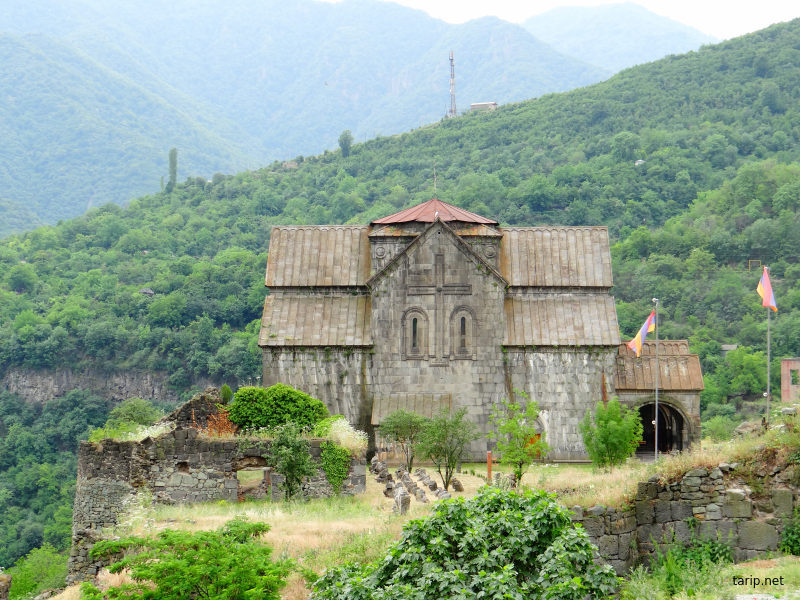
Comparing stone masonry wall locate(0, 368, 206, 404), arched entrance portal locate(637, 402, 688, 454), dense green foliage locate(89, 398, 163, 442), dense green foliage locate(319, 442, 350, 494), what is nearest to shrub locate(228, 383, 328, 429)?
dense green foliage locate(89, 398, 163, 442)

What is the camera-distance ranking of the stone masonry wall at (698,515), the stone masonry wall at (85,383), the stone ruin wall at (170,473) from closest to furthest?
the stone masonry wall at (698,515) < the stone ruin wall at (170,473) < the stone masonry wall at (85,383)

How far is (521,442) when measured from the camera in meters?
28.8

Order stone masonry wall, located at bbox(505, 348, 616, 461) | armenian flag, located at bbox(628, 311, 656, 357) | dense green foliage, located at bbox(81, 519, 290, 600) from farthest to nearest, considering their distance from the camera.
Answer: stone masonry wall, located at bbox(505, 348, 616, 461) < armenian flag, located at bbox(628, 311, 656, 357) < dense green foliage, located at bbox(81, 519, 290, 600)

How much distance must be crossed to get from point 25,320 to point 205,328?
54.2 ft

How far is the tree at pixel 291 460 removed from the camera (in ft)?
85.9

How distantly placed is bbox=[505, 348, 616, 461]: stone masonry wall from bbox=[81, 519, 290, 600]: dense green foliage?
21134 mm

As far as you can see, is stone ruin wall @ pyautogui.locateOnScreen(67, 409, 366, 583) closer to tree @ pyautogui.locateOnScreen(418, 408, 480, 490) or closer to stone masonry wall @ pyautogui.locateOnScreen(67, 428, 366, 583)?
stone masonry wall @ pyautogui.locateOnScreen(67, 428, 366, 583)

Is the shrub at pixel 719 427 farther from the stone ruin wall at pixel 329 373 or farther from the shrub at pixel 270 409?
the shrub at pixel 270 409

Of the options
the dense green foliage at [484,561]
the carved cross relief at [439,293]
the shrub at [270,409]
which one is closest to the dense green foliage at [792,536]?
the dense green foliage at [484,561]

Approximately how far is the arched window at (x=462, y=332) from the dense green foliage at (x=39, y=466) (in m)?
29.0

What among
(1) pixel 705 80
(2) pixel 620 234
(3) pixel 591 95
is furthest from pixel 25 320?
(1) pixel 705 80

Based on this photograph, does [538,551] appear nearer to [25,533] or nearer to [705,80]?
[25,533]

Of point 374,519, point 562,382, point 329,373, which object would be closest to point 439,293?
point 329,373

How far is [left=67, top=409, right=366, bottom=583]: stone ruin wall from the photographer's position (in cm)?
2677
